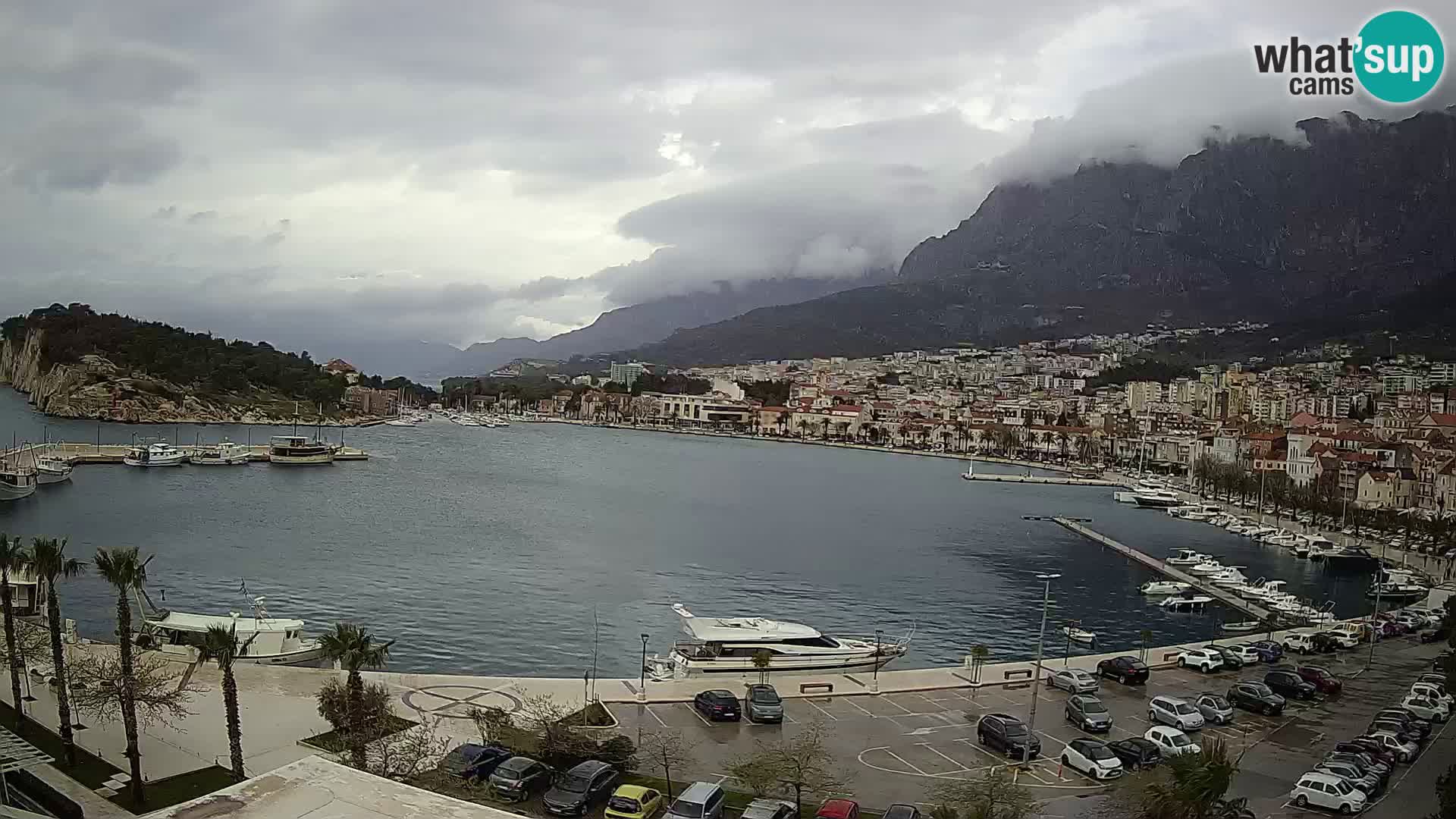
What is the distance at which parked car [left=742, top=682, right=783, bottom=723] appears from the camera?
14.4 m

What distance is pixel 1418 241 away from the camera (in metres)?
118

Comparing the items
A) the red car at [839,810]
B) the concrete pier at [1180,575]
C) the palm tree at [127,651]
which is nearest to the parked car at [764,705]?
the red car at [839,810]

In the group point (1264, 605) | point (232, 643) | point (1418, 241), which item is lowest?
point (1264, 605)

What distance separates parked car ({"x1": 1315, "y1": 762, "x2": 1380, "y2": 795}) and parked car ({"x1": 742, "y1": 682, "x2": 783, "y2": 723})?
695 centimetres

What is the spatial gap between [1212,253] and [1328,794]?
166 meters

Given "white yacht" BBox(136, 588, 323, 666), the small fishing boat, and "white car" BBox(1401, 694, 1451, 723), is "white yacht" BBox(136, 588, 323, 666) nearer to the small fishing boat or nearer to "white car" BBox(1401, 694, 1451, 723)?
"white car" BBox(1401, 694, 1451, 723)

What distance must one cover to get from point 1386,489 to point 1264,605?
24994 mm

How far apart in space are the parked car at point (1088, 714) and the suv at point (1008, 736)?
1035 millimetres

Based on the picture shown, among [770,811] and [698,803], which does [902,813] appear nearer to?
[770,811]

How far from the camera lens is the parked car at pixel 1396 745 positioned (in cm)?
1359

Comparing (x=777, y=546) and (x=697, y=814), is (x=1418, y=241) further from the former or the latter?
(x=697, y=814)

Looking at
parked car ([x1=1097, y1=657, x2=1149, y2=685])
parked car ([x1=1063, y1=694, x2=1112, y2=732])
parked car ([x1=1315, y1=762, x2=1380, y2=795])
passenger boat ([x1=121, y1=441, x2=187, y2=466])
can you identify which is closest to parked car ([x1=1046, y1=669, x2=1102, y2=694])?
parked car ([x1=1097, y1=657, x2=1149, y2=685])

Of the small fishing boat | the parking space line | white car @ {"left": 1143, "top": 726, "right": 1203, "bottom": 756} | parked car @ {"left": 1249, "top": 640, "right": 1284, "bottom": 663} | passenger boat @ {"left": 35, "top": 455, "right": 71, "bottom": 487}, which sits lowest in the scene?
the small fishing boat

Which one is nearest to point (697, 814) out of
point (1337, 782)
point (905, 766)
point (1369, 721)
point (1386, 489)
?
point (905, 766)
